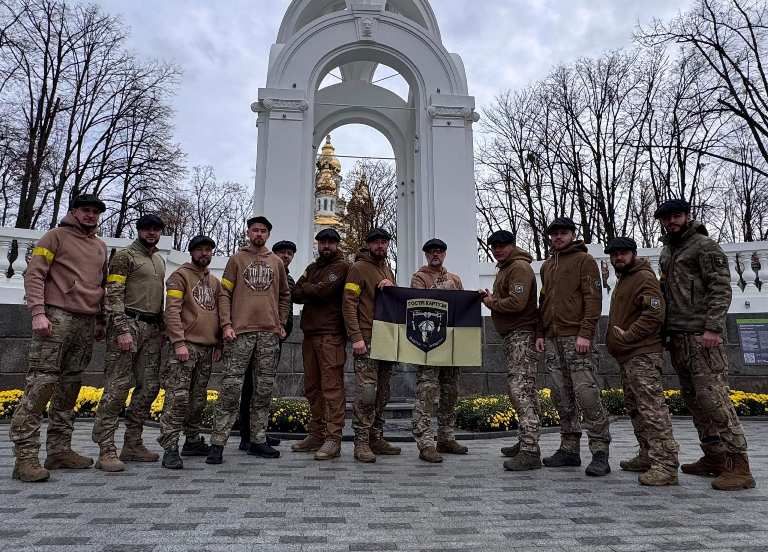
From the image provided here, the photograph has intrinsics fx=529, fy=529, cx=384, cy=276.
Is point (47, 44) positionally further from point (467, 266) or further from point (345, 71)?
point (467, 266)

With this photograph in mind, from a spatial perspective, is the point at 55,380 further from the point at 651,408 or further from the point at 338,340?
the point at 651,408

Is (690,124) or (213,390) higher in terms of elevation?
(690,124)

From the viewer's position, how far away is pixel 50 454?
461cm

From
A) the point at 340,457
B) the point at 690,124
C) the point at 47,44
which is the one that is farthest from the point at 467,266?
the point at 47,44

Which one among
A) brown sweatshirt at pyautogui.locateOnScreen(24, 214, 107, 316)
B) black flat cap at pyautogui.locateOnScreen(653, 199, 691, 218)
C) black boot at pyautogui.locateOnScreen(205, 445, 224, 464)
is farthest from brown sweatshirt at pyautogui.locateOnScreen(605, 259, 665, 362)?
brown sweatshirt at pyautogui.locateOnScreen(24, 214, 107, 316)

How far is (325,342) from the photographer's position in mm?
5637

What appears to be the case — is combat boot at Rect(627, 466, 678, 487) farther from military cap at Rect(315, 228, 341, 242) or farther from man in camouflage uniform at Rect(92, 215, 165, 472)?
man in camouflage uniform at Rect(92, 215, 165, 472)

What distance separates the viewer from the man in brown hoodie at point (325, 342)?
5.52 meters

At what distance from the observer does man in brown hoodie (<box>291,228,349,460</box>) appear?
552 centimetres

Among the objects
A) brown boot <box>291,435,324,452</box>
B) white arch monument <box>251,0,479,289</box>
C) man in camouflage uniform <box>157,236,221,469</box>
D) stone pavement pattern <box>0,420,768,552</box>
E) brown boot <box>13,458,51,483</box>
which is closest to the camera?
stone pavement pattern <box>0,420,768,552</box>

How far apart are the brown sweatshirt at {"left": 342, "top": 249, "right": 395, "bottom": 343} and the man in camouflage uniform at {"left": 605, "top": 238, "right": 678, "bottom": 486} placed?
7.63ft

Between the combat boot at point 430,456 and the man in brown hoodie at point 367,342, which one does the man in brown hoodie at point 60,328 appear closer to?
the man in brown hoodie at point 367,342

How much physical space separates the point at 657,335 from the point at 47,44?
78.7 ft

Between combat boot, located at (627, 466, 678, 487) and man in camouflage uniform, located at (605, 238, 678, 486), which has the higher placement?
man in camouflage uniform, located at (605, 238, 678, 486)
